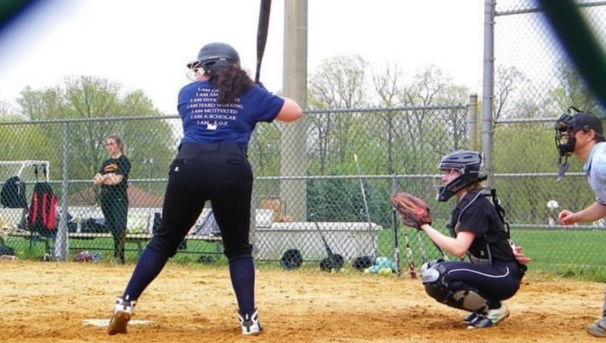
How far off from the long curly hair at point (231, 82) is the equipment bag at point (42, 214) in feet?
26.0

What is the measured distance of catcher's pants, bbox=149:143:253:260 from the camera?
4133 millimetres

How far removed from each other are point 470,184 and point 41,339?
7.49 ft

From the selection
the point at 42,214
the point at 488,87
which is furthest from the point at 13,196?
the point at 488,87

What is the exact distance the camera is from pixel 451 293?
15.1 feet

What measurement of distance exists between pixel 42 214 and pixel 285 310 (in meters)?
6.74

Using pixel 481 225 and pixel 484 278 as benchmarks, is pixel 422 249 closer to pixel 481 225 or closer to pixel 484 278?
pixel 484 278

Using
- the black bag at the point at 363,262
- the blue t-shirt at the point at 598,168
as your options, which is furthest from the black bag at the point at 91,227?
the blue t-shirt at the point at 598,168

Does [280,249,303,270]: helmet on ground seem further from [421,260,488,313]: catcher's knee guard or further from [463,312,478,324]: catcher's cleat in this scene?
[421,260,488,313]: catcher's knee guard

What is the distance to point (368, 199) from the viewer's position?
9992 mm

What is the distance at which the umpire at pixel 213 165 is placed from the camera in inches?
160

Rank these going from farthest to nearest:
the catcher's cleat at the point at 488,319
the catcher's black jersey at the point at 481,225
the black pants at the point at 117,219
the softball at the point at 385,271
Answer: the black pants at the point at 117,219 → the softball at the point at 385,271 → the catcher's cleat at the point at 488,319 → the catcher's black jersey at the point at 481,225

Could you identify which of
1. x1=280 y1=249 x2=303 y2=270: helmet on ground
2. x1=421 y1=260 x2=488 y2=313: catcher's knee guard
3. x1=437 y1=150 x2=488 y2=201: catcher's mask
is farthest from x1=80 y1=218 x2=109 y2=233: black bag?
x1=437 y1=150 x2=488 y2=201: catcher's mask

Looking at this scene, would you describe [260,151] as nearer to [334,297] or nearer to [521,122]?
[334,297]

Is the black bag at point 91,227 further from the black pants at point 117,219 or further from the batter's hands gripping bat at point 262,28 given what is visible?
the batter's hands gripping bat at point 262,28
